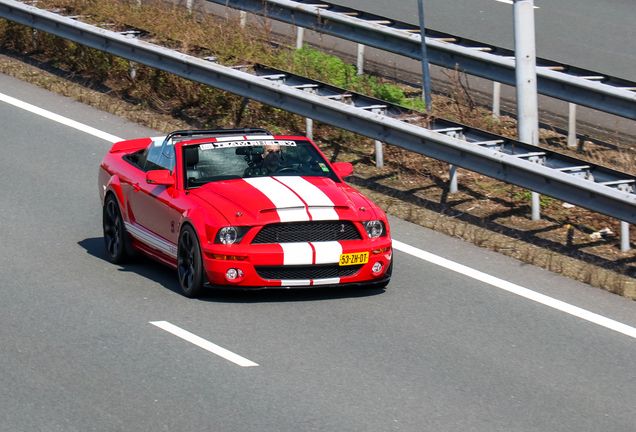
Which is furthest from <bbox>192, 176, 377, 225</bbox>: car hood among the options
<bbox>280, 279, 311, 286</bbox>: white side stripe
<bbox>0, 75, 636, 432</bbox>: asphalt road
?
<bbox>0, 75, 636, 432</bbox>: asphalt road

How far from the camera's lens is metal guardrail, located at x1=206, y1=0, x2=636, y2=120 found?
40.4ft

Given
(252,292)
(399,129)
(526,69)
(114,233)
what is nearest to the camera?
(252,292)

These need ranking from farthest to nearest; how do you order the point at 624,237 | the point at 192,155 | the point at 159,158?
the point at 624,237, the point at 159,158, the point at 192,155

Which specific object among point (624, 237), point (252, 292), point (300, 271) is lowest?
point (252, 292)

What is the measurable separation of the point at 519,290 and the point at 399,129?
8.99 feet

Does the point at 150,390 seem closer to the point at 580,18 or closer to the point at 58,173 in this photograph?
the point at 58,173

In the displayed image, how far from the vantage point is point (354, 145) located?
45.6ft

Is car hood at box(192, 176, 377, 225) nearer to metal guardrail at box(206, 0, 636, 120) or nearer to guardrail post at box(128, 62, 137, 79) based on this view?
metal guardrail at box(206, 0, 636, 120)

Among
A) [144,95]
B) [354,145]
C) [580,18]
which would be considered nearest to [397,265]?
[354,145]

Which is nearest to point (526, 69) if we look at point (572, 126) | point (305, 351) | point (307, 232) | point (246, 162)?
point (572, 126)

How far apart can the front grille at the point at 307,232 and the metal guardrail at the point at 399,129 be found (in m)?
2.32

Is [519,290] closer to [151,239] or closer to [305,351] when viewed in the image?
[305,351]

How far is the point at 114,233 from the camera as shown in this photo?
33.5 feet

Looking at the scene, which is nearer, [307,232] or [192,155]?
[307,232]
